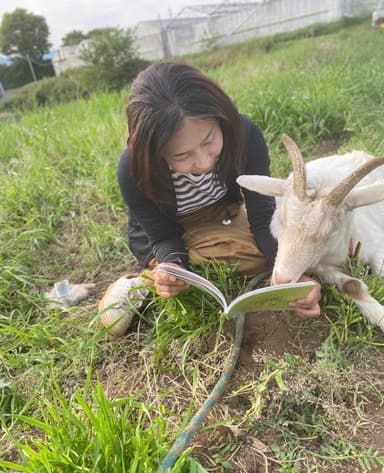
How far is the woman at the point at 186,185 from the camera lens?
1.57 m

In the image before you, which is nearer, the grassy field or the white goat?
the grassy field

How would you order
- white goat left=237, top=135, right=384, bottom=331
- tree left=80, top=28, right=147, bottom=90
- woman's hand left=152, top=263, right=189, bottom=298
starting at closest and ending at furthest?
white goat left=237, top=135, right=384, bottom=331 → woman's hand left=152, top=263, right=189, bottom=298 → tree left=80, top=28, right=147, bottom=90

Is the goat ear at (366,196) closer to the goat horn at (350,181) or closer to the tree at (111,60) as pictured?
the goat horn at (350,181)

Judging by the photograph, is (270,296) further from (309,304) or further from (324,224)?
(324,224)

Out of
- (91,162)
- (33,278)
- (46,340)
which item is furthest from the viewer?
(91,162)

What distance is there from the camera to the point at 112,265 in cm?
283

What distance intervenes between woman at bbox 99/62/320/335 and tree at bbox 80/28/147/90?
12128 mm

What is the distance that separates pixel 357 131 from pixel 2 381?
12.3ft

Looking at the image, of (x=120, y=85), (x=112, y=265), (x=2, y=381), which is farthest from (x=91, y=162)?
(x=120, y=85)

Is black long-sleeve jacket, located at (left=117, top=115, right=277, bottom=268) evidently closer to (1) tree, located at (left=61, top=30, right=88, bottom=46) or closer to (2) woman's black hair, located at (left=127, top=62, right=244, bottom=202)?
(2) woman's black hair, located at (left=127, top=62, right=244, bottom=202)

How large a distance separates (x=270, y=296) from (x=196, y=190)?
0.95 m

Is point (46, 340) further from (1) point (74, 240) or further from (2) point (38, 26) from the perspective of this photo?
(2) point (38, 26)

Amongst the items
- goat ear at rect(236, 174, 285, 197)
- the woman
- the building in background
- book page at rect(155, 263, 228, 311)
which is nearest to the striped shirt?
the woman

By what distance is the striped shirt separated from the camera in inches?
81.1
